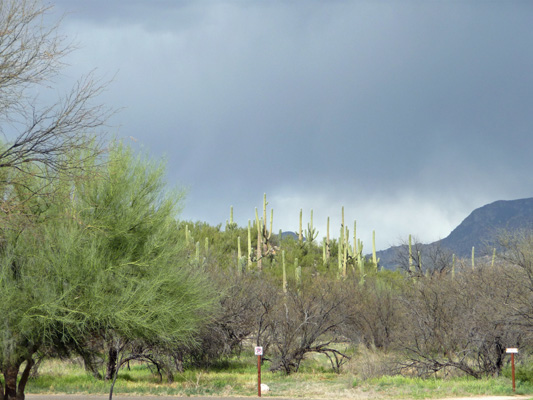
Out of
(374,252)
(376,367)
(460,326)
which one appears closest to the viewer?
(460,326)

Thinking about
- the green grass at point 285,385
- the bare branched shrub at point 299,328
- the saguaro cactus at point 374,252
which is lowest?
the green grass at point 285,385

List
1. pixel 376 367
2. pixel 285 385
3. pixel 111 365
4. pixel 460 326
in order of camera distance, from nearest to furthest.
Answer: pixel 285 385, pixel 460 326, pixel 376 367, pixel 111 365

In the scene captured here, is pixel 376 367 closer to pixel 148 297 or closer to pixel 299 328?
pixel 299 328

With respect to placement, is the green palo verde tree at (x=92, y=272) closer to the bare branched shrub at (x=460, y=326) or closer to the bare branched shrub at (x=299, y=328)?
the bare branched shrub at (x=299, y=328)

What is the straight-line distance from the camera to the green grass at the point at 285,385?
21.7 m

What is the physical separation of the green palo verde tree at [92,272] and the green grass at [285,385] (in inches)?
208

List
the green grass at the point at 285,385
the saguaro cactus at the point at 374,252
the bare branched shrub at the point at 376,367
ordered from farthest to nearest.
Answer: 1. the saguaro cactus at the point at 374,252
2. the bare branched shrub at the point at 376,367
3. the green grass at the point at 285,385

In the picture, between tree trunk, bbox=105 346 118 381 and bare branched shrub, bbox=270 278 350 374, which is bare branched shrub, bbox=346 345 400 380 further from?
tree trunk, bbox=105 346 118 381

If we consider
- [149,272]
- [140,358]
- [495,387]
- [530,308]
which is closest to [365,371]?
[495,387]

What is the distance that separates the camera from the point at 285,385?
24.7 metres

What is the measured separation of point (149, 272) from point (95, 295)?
256 cm

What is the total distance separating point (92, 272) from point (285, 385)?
37.2 feet

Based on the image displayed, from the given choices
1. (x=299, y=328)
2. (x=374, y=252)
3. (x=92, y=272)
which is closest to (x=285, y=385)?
(x=299, y=328)

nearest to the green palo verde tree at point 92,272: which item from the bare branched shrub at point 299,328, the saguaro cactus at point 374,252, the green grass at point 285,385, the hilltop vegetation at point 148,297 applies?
the hilltop vegetation at point 148,297
